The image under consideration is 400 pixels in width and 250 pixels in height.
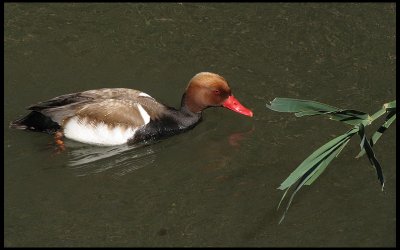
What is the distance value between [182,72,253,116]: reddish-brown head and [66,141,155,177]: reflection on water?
2.49 ft

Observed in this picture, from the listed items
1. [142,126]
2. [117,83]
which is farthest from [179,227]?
[117,83]

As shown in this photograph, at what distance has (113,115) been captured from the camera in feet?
27.0

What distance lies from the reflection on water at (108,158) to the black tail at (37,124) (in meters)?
0.23

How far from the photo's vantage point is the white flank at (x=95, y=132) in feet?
26.9

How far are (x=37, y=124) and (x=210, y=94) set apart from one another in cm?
177

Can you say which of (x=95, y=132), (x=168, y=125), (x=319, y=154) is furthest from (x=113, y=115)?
(x=319, y=154)

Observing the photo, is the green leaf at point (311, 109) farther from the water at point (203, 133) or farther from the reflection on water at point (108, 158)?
the reflection on water at point (108, 158)

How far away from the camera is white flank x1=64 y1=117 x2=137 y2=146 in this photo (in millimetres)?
8203

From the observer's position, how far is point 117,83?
30.1 ft

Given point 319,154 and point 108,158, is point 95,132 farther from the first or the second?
point 319,154

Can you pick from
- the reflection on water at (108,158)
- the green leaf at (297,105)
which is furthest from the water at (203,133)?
the green leaf at (297,105)

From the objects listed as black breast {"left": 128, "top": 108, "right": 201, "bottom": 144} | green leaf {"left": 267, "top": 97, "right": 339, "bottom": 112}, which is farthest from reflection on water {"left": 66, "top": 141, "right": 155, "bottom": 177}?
green leaf {"left": 267, "top": 97, "right": 339, "bottom": 112}

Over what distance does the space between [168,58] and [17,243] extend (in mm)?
3588

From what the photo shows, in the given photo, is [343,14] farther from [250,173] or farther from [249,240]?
[249,240]
